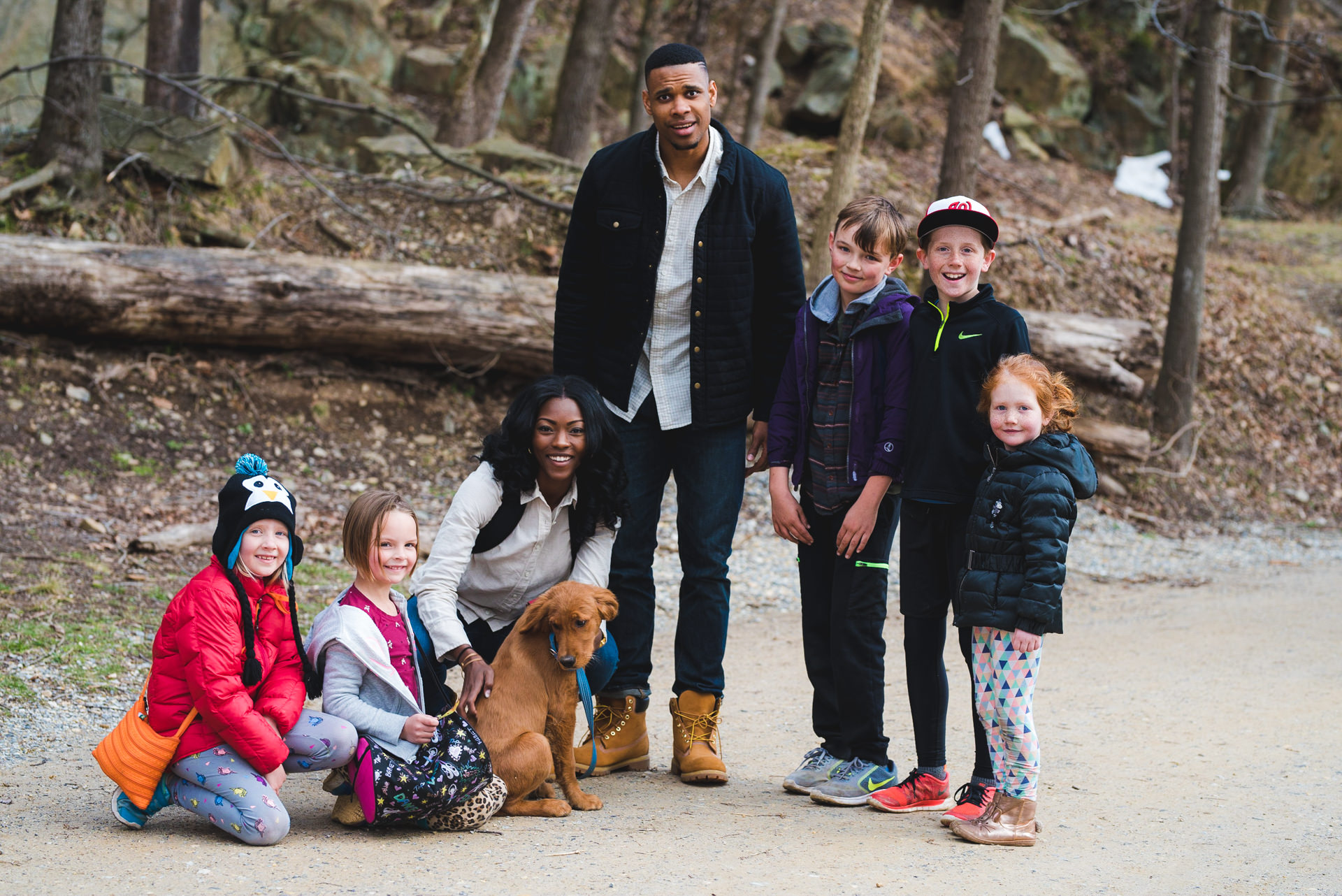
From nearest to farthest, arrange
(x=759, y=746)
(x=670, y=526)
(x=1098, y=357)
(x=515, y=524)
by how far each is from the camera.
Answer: (x=515, y=524), (x=759, y=746), (x=670, y=526), (x=1098, y=357)

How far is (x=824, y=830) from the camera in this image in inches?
142

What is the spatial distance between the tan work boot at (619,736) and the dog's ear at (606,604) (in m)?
0.62

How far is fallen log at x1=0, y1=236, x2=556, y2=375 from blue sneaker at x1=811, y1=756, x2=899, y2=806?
5923 millimetres

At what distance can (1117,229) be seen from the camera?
46.5 ft

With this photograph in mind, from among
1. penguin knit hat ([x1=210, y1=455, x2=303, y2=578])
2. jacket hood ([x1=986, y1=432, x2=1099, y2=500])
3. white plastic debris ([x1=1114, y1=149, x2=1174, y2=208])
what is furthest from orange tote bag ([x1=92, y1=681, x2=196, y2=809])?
white plastic debris ([x1=1114, y1=149, x2=1174, y2=208])

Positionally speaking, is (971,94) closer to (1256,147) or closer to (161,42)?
(161,42)

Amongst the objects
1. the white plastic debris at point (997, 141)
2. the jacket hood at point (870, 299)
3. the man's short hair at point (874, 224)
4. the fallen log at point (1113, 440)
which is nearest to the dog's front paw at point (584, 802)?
→ the jacket hood at point (870, 299)

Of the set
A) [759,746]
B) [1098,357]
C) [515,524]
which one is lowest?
[759,746]

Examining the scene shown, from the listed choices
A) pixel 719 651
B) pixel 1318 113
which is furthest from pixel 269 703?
pixel 1318 113

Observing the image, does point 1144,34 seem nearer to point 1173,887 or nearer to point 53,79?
point 53,79

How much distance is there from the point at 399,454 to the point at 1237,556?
6919 mm

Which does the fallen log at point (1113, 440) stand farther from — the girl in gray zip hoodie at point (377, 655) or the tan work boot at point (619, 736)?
the girl in gray zip hoodie at point (377, 655)

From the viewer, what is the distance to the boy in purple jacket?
3842mm

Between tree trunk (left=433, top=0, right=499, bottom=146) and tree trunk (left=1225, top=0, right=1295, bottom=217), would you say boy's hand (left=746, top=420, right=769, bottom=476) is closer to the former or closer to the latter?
tree trunk (left=433, top=0, right=499, bottom=146)
